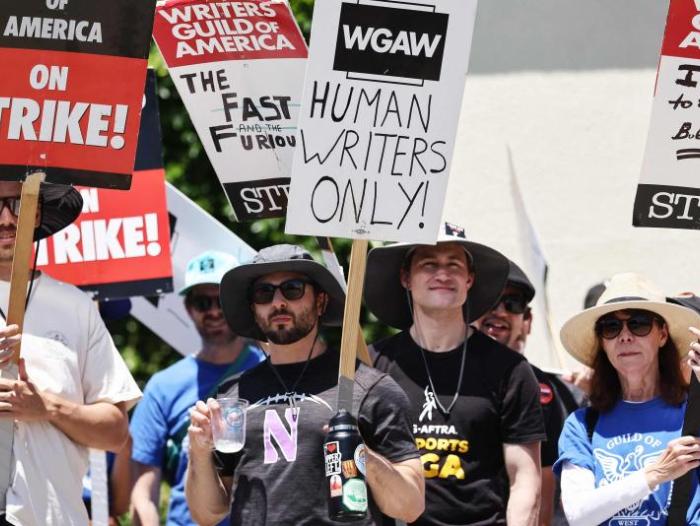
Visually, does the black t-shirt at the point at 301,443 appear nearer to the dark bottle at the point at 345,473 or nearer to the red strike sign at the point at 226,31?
the dark bottle at the point at 345,473

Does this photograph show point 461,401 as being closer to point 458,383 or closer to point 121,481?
point 458,383

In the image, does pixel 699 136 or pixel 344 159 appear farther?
pixel 699 136

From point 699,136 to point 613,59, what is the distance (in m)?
4.49

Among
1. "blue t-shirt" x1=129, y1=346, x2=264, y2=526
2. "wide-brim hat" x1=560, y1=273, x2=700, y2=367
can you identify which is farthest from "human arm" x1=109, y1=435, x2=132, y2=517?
"wide-brim hat" x1=560, y1=273, x2=700, y2=367

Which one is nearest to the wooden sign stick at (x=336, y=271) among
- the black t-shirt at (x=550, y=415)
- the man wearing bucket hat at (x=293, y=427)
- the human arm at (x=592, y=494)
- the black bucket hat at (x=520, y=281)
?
the man wearing bucket hat at (x=293, y=427)

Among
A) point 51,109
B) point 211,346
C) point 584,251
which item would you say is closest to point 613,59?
point 584,251

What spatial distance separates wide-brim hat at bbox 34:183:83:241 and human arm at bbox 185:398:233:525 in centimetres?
113

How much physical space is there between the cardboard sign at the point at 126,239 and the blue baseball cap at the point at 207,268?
157 millimetres

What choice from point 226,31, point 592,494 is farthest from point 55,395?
point 592,494

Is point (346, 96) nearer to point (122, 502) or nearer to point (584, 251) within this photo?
point (122, 502)

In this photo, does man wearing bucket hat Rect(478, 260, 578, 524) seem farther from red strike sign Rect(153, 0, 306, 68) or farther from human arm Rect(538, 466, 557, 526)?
red strike sign Rect(153, 0, 306, 68)

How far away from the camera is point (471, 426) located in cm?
579

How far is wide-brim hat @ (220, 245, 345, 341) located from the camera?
5535mm

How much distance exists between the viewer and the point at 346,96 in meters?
5.25
